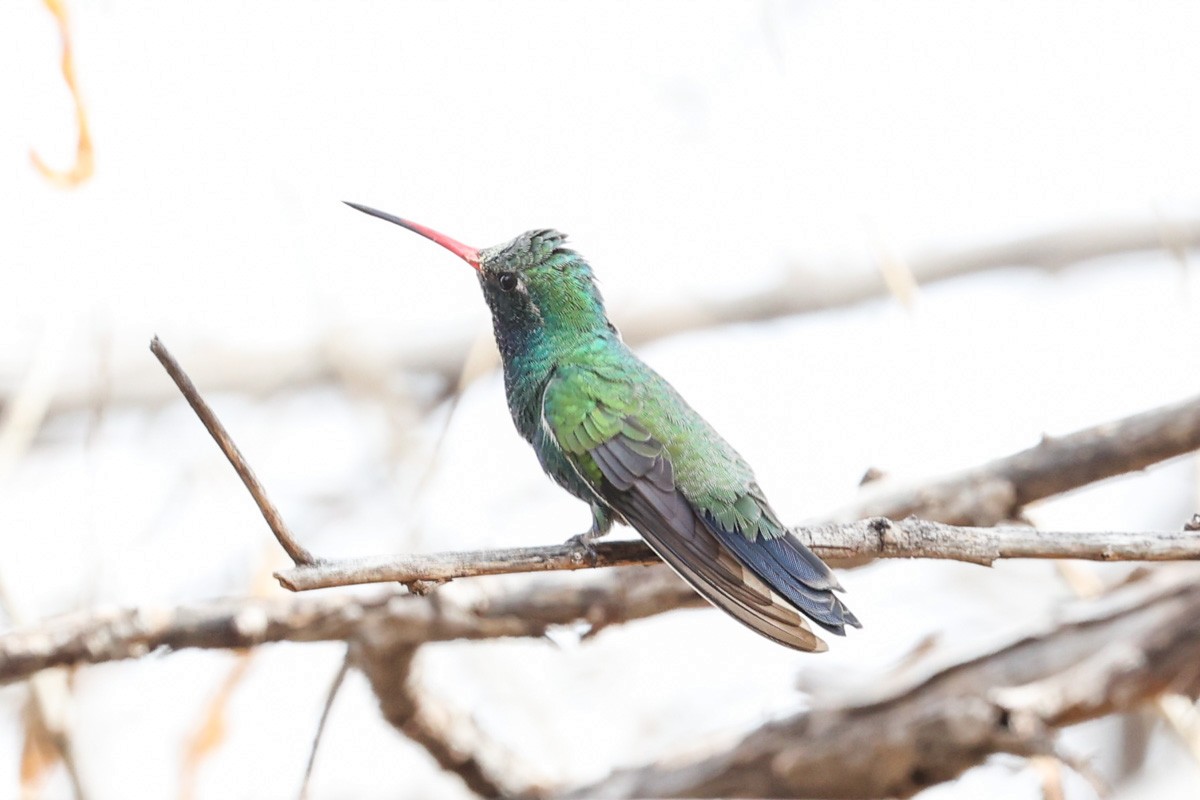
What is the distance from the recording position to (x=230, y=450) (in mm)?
1957

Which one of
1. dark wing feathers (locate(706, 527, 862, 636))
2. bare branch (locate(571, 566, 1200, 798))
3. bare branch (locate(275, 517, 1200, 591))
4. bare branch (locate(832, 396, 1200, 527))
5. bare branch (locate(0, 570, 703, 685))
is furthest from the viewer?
bare branch (locate(571, 566, 1200, 798))

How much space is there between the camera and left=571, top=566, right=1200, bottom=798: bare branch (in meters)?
3.22

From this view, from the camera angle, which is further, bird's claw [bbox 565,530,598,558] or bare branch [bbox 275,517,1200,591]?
bird's claw [bbox 565,530,598,558]

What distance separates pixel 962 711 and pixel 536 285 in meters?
1.72

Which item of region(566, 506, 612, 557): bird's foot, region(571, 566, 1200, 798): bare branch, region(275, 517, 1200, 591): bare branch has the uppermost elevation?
region(275, 517, 1200, 591): bare branch

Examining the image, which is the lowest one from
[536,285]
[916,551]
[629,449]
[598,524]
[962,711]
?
[962,711]

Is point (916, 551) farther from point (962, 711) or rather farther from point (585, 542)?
point (962, 711)

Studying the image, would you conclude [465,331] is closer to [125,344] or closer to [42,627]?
[125,344]

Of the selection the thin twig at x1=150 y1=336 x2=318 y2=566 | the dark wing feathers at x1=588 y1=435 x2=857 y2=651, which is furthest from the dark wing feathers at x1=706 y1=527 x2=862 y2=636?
the thin twig at x1=150 y1=336 x2=318 y2=566

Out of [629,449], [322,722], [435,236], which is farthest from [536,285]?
[322,722]

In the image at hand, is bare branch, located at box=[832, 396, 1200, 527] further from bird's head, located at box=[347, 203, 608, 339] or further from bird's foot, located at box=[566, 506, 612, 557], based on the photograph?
bird's head, located at box=[347, 203, 608, 339]

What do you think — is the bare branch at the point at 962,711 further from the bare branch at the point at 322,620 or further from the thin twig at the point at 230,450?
the thin twig at the point at 230,450

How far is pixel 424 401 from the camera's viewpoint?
19.6ft

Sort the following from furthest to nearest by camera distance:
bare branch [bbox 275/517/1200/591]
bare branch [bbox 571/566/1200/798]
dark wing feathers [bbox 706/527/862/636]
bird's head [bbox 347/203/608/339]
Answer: bird's head [bbox 347/203/608/339] → bare branch [bbox 571/566/1200/798] → dark wing feathers [bbox 706/527/862/636] → bare branch [bbox 275/517/1200/591]
